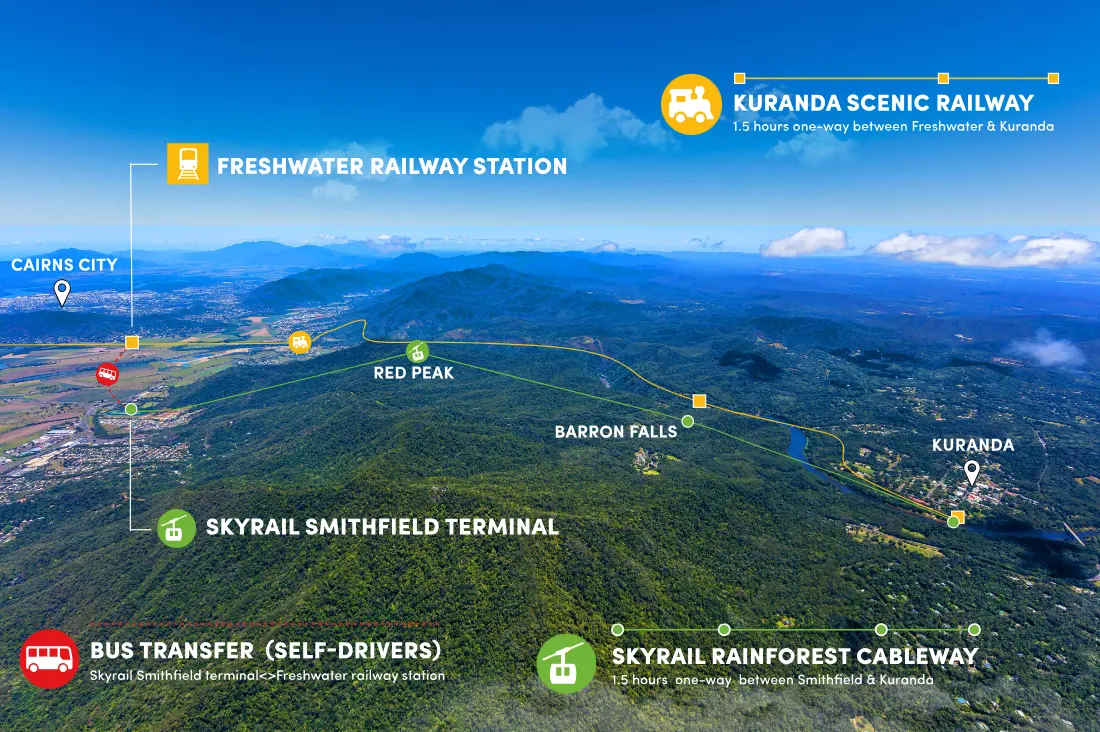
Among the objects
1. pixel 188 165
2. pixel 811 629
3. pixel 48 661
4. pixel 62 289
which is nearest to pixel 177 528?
pixel 48 661

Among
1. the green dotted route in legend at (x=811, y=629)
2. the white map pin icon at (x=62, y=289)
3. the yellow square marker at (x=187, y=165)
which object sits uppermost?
the yellow square marker at (x=187, y=165)

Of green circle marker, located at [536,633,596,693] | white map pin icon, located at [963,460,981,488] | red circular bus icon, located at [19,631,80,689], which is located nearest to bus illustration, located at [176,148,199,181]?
red circular bus icon, located at [19,631,80,689]

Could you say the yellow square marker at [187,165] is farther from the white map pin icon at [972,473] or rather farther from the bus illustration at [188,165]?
the white map pin icon at [972,473]

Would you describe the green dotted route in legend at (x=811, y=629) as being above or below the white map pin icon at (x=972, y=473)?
below

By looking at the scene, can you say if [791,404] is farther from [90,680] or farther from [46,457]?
[46,457]

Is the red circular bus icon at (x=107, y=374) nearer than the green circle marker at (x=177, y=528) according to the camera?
Yes

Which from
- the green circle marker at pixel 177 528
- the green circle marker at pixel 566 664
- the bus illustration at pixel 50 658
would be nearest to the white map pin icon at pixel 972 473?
the green circle marker at pixel 566 664

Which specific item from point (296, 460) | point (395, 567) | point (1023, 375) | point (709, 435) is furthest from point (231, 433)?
point (1023, 375)
